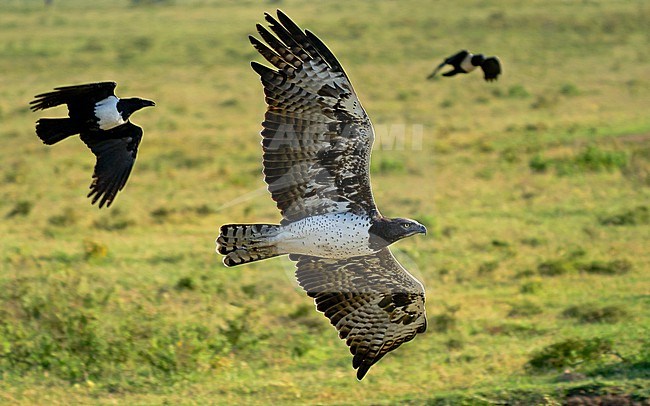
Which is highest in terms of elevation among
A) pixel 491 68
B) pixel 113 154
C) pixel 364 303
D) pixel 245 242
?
pixel 491 68

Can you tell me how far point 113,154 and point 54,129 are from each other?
466 mm

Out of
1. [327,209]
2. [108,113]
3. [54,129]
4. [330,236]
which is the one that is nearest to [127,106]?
[108,113]

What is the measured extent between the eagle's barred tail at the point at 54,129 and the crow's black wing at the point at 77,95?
12 centimetres

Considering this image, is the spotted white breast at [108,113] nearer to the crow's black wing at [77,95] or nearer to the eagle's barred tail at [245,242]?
the crow's black wing at [77,95]

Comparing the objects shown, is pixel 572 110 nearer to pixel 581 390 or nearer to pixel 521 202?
pixel 521 202

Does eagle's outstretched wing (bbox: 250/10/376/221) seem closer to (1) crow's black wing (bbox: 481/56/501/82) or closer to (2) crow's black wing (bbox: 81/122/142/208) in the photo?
(2) crow's black wing (bbox: 81/122/142/208)

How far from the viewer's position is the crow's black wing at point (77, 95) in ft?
24.9

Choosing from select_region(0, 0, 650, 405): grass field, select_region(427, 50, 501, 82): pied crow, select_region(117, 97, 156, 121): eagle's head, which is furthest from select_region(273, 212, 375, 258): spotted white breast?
select_region(427, 50, 501, 82): pied crow

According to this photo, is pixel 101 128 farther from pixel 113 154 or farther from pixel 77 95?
pixel 77 95

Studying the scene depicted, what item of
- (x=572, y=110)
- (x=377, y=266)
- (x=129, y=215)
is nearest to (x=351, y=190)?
(x=377, y=266)

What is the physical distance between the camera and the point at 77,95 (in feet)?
25.3

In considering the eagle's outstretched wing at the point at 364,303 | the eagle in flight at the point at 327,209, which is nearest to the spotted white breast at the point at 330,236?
the eagle in flight at the point at 327,209

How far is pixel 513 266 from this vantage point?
13609 millimetres

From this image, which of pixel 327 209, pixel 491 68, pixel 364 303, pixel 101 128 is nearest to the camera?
pixel 327 209
